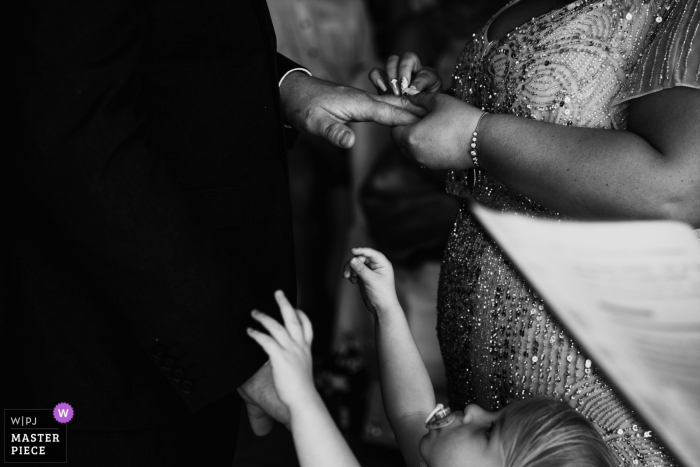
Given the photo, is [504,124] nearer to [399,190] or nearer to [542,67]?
[542,67]

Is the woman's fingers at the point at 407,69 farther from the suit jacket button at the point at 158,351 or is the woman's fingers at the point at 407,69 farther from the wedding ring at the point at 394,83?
the suit jacket button at the point at 158,351

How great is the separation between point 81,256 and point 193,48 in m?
0.37

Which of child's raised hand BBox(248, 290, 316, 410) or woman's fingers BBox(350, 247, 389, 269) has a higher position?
woman's fingers BBox(350, 247, 389, 269)

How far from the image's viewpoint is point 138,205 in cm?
92

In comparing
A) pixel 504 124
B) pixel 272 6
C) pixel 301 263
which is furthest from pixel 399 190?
pixel 504 124

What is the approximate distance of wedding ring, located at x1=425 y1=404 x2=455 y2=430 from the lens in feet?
3.88

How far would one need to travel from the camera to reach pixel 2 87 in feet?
2.93

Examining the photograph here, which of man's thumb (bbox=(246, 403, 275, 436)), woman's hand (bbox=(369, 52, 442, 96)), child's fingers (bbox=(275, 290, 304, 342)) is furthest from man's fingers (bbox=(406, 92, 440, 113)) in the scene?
man's thumb (bbox=(246, 403, 275, 436))

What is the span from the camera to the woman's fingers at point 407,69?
1504mm

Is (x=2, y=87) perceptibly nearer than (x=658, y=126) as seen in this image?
Yes

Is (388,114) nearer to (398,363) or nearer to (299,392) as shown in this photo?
(398,363)

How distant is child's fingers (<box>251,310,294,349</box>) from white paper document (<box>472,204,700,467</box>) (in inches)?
19.7

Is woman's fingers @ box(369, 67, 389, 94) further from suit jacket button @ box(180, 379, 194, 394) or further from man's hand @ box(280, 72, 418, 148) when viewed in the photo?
suit jacket button @ box(180, 379, 194, 394)

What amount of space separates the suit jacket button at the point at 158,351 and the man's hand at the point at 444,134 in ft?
1.88
